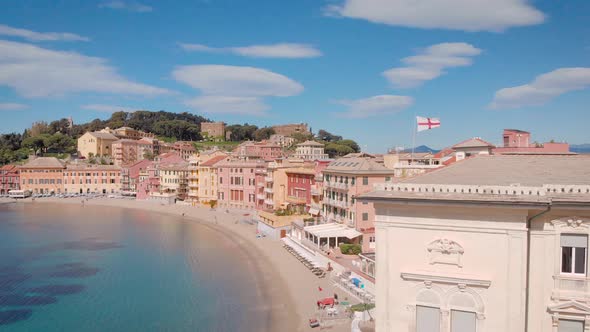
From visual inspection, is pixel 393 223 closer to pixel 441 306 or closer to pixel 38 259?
pixel 441 306

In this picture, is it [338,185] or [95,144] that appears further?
[95,144]

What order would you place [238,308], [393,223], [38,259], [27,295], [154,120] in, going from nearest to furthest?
1. [393,223]
2. [238,308]
3. [27,295]
4. [38,259]
5. [154,120]

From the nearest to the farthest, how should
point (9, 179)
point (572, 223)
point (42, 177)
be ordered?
point (572, 223) < point (42, 177) < point (9, 179)

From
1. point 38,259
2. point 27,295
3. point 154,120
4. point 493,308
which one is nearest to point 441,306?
point 493,308

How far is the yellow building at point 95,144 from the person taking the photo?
14375 centimetres

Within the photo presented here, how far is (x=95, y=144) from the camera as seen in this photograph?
143625 millimetres

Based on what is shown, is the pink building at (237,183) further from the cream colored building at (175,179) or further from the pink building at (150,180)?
the pink building at (150,180)

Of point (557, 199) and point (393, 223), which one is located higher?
point (557, 199)

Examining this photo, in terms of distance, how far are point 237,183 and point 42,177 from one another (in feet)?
214

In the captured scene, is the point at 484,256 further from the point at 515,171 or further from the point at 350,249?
the point at 350,249

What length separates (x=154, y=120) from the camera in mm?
199500

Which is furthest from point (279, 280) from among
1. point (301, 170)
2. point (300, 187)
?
point (301, 170)

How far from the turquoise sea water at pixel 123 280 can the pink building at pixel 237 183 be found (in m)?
12.4

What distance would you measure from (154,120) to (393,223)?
199 m
